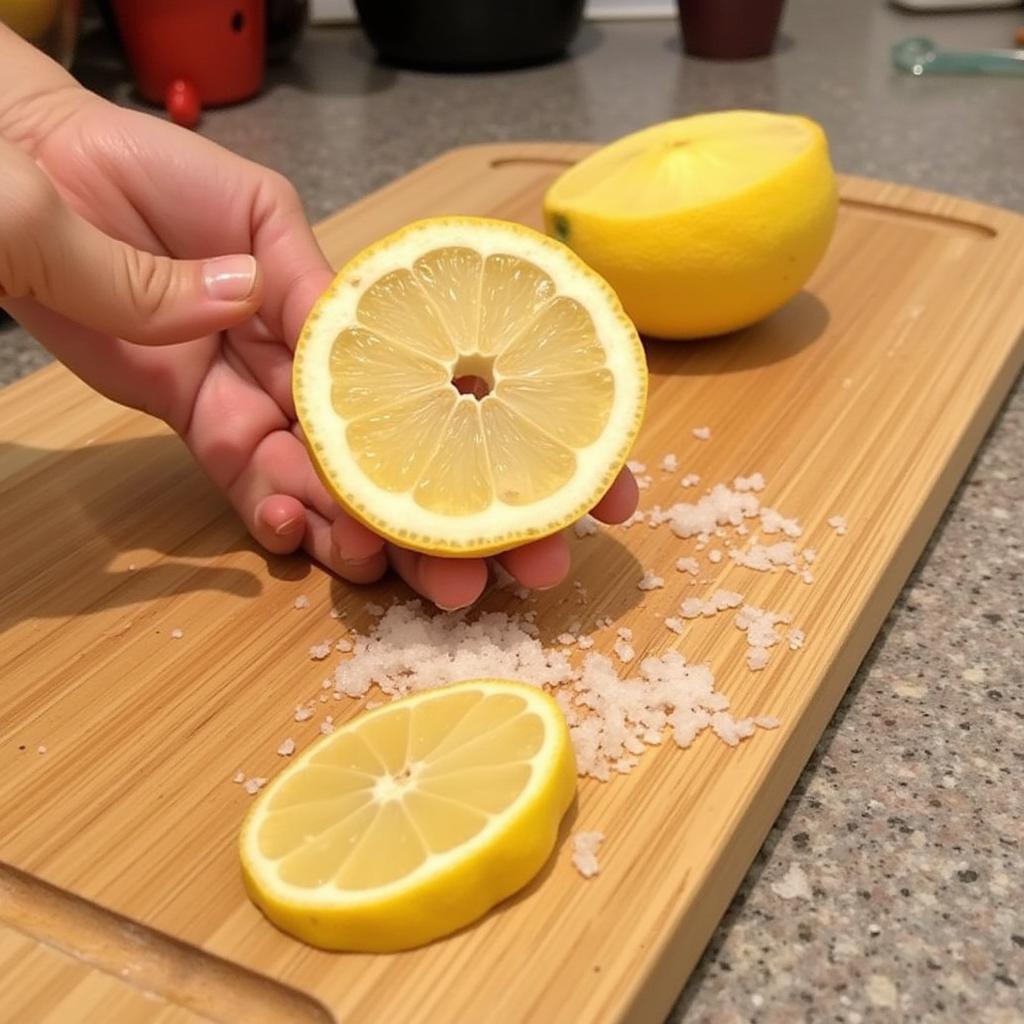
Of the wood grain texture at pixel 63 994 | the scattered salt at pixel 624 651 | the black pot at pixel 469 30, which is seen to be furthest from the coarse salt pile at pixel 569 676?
the black pot at pixel 469 30

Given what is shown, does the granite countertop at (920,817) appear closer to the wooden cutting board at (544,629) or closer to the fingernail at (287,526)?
the wooden cutting board at (544,629)

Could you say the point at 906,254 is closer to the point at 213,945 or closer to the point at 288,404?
the point at 288,404

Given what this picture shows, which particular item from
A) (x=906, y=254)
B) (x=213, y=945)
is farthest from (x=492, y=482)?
(x=906, y=254)

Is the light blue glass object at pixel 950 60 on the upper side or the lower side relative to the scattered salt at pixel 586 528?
lower

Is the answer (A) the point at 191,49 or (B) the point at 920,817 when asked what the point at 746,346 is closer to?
(B) the point at 920,817

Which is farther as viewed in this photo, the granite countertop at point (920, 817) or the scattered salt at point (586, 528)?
the scattered salt at point (586, 528)

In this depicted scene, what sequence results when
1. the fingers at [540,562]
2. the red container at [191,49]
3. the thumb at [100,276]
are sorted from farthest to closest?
the red container at [191,49] → the fingers at [540,562] → the thumb at [100,276]
